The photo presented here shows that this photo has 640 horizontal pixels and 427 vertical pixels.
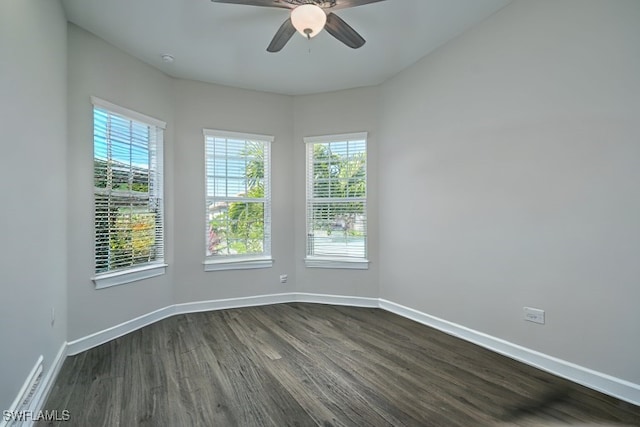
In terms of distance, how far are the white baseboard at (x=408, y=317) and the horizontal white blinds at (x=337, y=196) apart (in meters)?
0.65

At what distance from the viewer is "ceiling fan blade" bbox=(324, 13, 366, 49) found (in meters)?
2.45

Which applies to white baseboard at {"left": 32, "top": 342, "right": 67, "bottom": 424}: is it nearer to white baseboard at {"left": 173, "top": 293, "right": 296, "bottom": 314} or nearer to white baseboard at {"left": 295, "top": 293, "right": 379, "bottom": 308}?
white baseboard at {"left": 173, "top": 293, "right": 296, "bottom": 314}

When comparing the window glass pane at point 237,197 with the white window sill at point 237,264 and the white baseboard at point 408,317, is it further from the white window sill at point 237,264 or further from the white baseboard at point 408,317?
the white baseboard at point 408,317

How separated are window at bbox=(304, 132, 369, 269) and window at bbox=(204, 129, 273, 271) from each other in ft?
2.00

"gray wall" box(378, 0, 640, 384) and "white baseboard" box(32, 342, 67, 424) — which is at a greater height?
"gray wall" box(378, 0, 640, 384)

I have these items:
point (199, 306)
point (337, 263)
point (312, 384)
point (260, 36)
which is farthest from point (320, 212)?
point (312, 384)

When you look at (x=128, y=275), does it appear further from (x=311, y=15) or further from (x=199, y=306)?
(x=311, y=15)

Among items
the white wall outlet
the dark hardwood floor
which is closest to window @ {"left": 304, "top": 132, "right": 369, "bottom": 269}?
the dark hardwood floor

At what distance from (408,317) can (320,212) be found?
177 cm

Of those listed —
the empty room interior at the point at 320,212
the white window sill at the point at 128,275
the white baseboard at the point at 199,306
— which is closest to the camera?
the empty room interior at the point at 320,212

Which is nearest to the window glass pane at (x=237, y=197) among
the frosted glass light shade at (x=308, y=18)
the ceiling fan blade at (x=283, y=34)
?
the ceiling fan blade at (x=283, y=34)

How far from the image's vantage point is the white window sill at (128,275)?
10.3 ft

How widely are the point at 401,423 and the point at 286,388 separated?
83cm

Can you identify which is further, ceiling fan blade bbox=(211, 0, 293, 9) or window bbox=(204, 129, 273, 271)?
window bbox=(204, 129, 273, 271)
